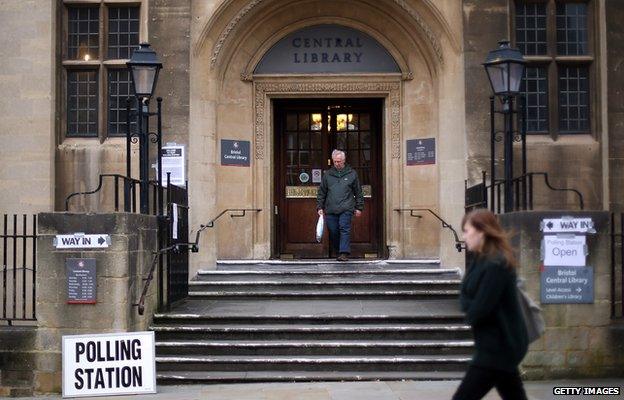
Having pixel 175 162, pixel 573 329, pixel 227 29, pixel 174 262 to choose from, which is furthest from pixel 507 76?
pixel 175 162

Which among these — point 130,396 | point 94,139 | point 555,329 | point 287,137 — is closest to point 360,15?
point 287,137

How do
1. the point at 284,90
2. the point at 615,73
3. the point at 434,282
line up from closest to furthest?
the point at 434,282
the point at 615,73
the point at 284,90

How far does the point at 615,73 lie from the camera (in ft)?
50.0

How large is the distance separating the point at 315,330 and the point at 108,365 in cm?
266

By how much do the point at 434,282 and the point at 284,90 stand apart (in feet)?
15.6

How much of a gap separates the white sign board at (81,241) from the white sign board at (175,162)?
14.2 feet

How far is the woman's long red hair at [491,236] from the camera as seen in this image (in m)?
6.46

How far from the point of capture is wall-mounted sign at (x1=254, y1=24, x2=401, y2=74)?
652 inches

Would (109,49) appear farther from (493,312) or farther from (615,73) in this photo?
(493,312)

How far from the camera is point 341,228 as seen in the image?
15.5m

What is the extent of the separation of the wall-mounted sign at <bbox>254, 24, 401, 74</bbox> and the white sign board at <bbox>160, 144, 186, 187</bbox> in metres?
2.29

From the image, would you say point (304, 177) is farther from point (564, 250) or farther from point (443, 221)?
point (564, 250)

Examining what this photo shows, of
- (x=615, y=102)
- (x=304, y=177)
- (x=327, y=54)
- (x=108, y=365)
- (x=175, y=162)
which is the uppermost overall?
(x=327, y=54)

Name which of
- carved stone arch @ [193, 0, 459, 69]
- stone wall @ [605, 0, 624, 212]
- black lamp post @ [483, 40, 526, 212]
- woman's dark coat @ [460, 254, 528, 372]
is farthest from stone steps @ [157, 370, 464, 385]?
carved stone arch @ [193, 0, 459, 69]
